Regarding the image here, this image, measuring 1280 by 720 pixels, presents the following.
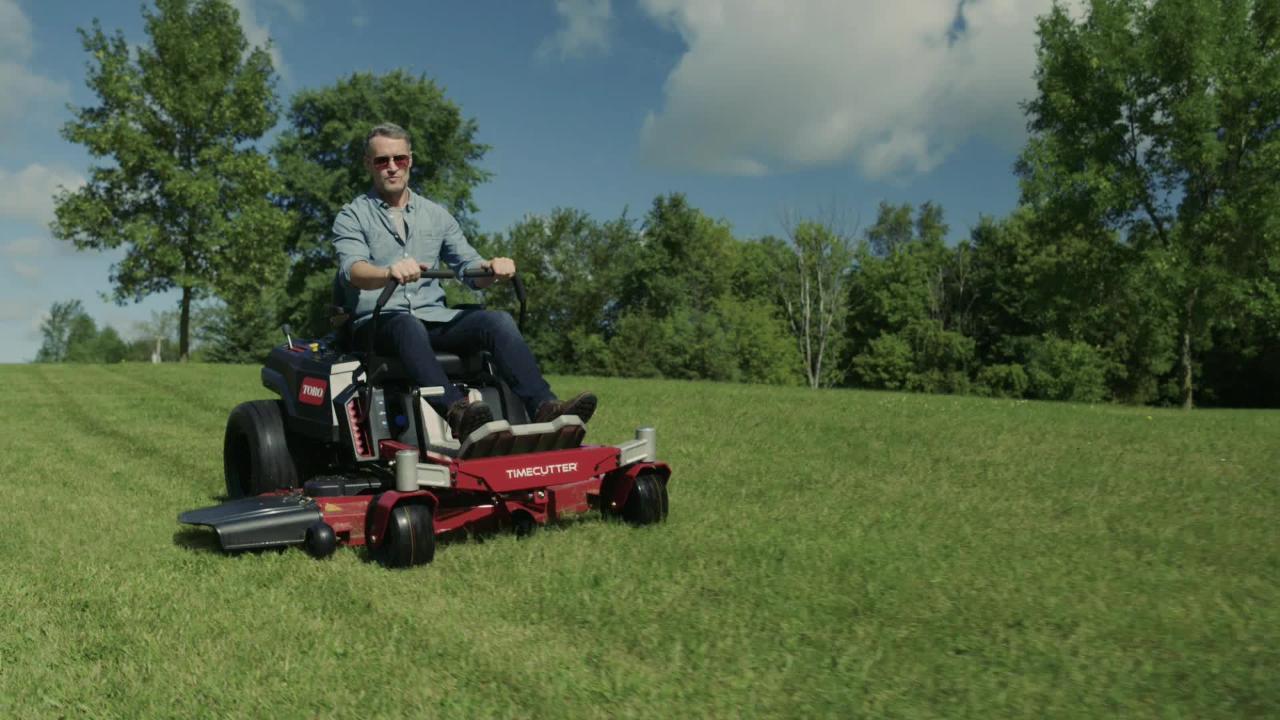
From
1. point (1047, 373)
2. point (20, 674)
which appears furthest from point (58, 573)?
point (1047, 373)

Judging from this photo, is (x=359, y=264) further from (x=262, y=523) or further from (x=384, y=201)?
(x=262, y=523)

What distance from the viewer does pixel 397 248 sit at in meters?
5.70

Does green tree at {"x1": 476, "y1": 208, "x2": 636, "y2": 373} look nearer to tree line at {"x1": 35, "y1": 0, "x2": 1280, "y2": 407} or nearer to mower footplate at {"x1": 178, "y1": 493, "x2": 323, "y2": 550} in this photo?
tree line at {"x1": 35, "y1": 0, "x2": 1280, "y2": 407}

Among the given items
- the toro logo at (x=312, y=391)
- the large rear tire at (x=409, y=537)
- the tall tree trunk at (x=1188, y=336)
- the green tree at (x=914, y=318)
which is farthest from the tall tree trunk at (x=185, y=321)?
the green tree at (x=914, y=318)

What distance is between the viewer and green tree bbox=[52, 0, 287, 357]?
2802cm

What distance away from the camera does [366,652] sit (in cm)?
337

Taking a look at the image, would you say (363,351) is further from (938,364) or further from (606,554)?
(938,364)

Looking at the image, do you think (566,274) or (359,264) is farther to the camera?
(566,274)

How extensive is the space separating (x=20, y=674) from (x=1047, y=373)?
43.2m

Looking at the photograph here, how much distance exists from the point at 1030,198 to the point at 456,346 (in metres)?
24.4

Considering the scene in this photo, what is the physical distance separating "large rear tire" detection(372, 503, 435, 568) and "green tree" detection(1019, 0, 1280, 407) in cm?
2405

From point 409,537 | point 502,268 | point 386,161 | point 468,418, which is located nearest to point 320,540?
point 409,537

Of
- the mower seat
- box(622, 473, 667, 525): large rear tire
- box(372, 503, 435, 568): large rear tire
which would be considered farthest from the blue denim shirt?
box(622, 473, 667, 525): large rear tire

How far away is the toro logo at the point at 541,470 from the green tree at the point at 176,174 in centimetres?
2602
